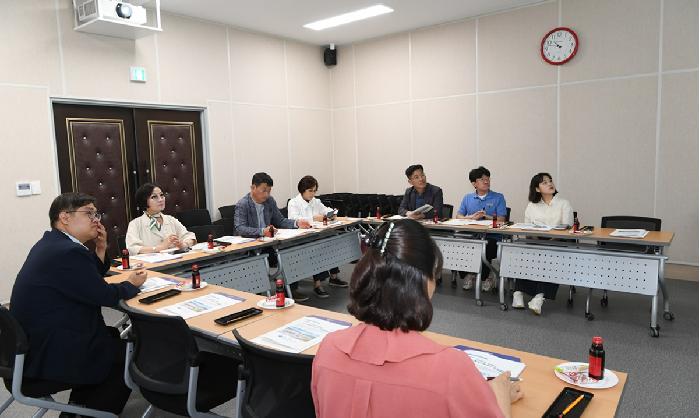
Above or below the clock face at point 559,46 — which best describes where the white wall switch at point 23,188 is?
below

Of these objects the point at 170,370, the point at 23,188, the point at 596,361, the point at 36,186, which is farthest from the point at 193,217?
the point at 596,361

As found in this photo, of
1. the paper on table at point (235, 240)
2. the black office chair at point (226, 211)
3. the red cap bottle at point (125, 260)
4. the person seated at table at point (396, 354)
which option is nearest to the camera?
the person seated at table at point (396, 354)

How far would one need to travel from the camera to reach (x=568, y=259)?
429cm

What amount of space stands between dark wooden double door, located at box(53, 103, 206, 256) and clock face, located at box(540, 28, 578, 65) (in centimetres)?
464

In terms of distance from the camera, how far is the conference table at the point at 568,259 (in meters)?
3.92

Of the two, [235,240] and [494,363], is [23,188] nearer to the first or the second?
[235,240]

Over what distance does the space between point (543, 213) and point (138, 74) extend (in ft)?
15.8

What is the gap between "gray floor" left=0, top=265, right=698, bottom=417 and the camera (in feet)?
9.69

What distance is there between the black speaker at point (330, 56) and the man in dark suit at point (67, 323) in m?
6.32

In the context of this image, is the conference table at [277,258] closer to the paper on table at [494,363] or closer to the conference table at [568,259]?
the conference table at [568,259]

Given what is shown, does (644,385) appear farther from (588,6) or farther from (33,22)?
(33,22)

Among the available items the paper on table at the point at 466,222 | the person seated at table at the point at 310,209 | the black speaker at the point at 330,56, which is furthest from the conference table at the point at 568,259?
the black speaker at the point at 330,56

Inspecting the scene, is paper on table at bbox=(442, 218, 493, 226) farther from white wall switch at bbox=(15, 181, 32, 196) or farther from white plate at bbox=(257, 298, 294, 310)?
white wall switch at bbox=(15, 181, 32, 196)

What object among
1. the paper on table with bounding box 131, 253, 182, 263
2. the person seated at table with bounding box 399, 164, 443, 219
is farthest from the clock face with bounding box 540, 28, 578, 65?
the paper on table with bounding box 131, 253, 182, 263
